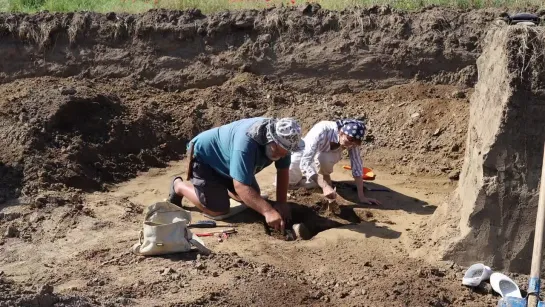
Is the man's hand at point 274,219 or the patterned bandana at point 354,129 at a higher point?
the patterned bandana at point 354,129

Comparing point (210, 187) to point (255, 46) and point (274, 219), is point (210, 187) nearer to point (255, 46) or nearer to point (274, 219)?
point (274, 219)

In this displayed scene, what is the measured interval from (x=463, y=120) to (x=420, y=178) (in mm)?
935

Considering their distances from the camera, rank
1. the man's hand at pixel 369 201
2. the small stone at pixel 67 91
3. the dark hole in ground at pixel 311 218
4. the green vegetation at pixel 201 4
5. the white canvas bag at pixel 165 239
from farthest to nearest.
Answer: the green vegetation at pixel 201 4
the small stone at pixel 67 91
the man's hand at pixel 369 201
the dark hole in ground at pixel 311 218
the white canvas bag at pixel 165 239

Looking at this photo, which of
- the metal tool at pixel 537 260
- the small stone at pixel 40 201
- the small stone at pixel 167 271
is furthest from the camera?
the small stone at pixel 40 201

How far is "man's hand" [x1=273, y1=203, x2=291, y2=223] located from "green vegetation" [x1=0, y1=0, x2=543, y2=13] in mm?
4415

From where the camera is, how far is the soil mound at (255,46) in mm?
9578

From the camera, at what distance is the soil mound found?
9.58 metres

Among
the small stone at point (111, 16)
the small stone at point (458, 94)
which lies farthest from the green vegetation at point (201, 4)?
the small stone at point (458, 94)

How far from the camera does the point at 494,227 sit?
5516 mm

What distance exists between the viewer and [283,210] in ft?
21.7

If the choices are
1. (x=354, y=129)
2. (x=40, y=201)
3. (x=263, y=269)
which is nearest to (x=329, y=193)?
(x=354, y=129)

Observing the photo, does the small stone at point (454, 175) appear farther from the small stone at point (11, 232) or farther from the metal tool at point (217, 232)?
the small stone at point (11, 232)

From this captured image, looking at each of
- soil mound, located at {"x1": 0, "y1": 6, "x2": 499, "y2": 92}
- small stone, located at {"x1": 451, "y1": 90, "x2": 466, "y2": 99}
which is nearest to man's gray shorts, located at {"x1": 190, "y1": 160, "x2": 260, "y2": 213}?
soil mound, located at {"x1": 0, "y1": 6, "x2": 499, "y2": 92}

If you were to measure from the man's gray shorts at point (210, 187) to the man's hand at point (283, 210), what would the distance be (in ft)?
1.56
